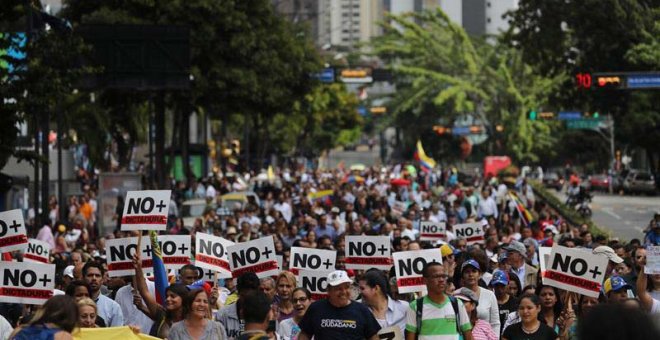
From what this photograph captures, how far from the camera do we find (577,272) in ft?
41.5

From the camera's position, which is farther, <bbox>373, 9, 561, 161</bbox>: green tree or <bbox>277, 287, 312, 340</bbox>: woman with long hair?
<bbox>373, 9, 561, 161</bbox>: green tree

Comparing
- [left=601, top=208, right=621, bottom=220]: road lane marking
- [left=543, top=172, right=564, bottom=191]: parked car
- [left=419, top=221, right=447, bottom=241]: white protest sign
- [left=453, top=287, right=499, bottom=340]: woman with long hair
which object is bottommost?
[left=543, top=172, right=564, bottom=191]: parked car

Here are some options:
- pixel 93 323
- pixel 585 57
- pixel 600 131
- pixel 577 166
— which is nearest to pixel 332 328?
pixel 93 323

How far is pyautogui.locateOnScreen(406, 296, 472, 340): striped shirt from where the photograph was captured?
35.9ft

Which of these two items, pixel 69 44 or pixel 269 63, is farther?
pixel 269 63

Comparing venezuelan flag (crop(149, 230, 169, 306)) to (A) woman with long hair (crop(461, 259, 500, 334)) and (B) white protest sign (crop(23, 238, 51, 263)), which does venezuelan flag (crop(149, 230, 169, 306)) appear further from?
(B) white protest sign (crop(23, 238, 51, 263))

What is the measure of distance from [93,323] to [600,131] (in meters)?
94.4

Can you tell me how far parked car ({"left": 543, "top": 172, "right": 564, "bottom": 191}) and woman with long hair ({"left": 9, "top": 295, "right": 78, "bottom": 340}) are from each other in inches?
3007

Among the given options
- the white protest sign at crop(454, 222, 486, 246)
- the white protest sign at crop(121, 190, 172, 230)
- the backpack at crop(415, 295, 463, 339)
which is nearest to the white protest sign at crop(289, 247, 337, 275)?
the white protest sign at crop(121, 190, 172, 230)

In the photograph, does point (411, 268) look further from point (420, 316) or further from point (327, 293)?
point (420, 316)

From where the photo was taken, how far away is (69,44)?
2481cm

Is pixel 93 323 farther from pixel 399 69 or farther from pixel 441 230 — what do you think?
pixel 399 69

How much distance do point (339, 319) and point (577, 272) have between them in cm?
288

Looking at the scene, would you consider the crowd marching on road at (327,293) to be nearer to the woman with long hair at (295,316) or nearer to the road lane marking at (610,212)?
the woman with long hair at (295,316)
